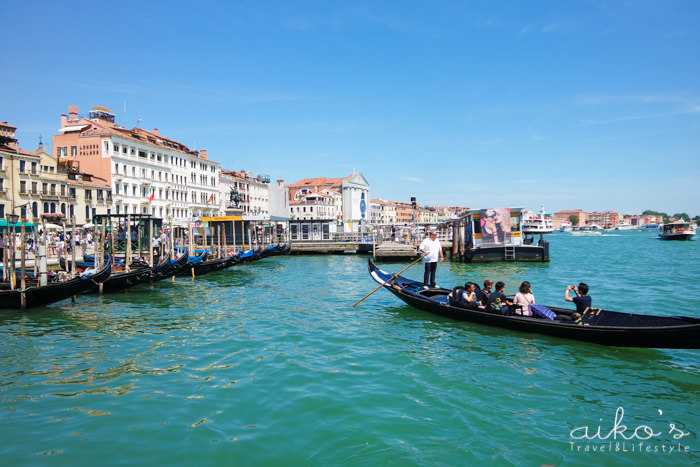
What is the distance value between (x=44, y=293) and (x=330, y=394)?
29.2ft

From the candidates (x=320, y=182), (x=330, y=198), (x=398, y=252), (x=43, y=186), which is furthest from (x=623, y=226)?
(x=43, y=186)

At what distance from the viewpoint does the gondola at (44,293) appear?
35.6 feet

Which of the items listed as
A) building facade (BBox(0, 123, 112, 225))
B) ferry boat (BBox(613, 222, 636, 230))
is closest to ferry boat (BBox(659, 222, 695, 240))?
building facade (BBox(0, 123, 112, 225))

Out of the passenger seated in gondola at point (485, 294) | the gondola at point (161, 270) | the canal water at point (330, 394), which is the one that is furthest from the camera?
the gondola at point (161, 270)

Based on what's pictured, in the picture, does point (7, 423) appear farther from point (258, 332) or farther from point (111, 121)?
point (111, 121)

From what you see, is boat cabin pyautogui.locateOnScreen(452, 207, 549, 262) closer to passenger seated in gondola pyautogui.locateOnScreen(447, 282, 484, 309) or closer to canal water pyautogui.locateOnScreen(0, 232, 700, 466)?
canal water pyautogui.locateOnScreen(0, 232, 700, 466)

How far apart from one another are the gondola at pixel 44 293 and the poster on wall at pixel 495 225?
18.8 metres

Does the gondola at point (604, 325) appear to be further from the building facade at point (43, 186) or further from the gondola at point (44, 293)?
the building facade at point (43, 186)

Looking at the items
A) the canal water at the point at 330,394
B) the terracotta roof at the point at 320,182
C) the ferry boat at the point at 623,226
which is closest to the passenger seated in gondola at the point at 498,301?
the canal water at the point at 330,394

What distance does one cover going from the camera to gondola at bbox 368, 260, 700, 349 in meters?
6.41

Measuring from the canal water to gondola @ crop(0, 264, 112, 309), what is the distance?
542 mm

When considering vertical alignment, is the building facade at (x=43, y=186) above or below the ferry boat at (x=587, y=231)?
above

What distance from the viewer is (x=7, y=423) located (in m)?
4.98

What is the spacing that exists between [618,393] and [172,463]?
518 cm
